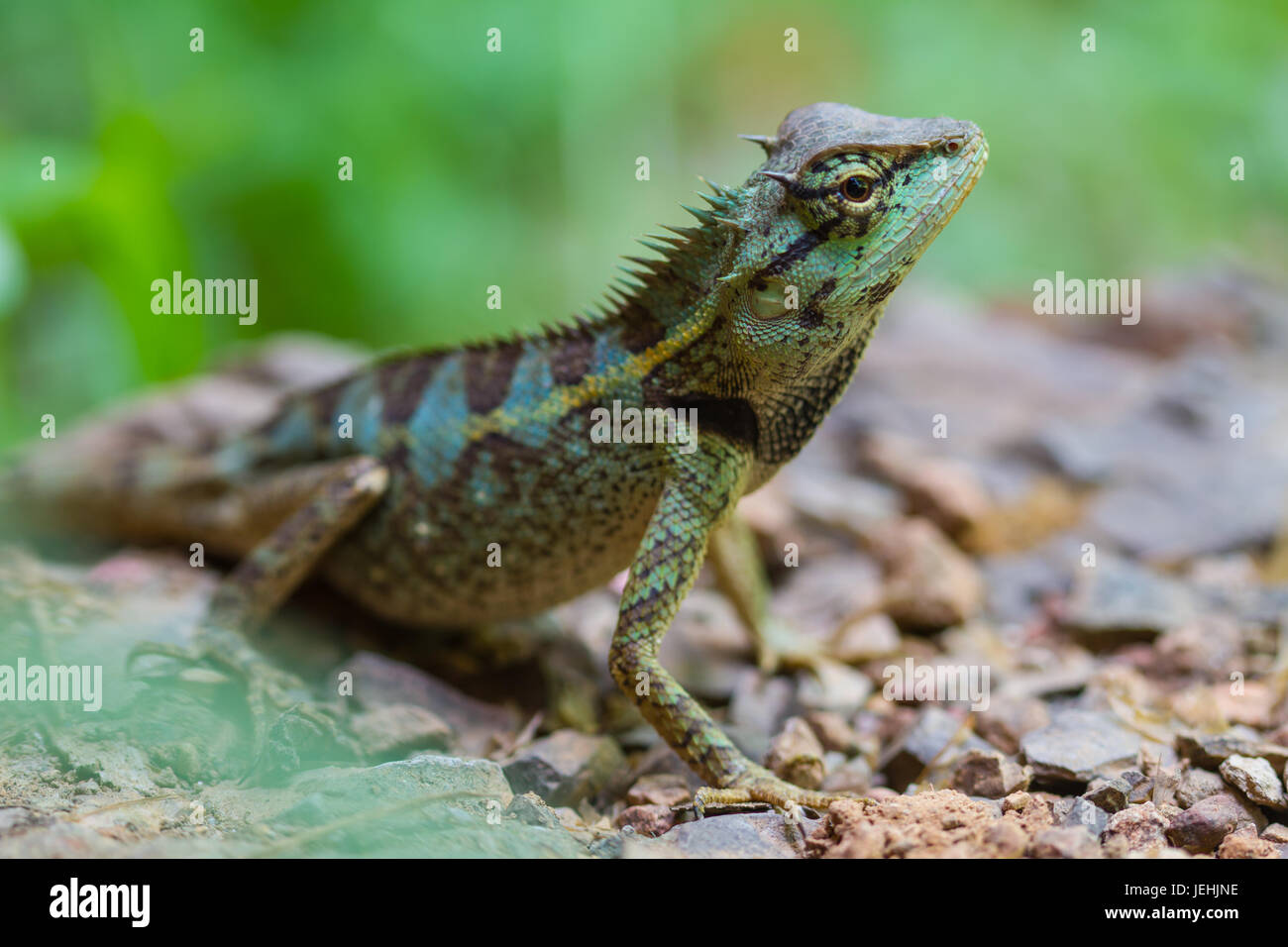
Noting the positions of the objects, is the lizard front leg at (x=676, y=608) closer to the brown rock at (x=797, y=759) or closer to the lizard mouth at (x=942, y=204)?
the brown rock at (x=797, y=759)

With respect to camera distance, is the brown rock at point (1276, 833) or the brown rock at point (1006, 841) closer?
the brown rock at point (1006, 841)

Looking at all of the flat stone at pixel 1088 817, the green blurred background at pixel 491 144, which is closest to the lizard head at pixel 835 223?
the flat stone at pixel 1088 817

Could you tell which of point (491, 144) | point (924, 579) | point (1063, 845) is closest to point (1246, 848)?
point (1063, 845)

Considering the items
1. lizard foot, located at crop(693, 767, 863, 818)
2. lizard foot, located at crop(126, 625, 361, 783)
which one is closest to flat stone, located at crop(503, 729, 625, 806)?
lizard foot, located at crop(693, 767, 863, 818)

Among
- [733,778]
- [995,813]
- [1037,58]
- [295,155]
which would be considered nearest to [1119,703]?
[995,813]

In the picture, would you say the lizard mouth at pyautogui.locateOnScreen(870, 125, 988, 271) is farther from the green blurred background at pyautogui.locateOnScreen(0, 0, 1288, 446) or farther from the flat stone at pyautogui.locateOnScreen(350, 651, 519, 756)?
the green blurred background at pyautogui.locateOnScreen(0, 0, 1288, 446)

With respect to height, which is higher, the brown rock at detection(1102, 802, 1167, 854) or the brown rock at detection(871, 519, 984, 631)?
the brown rock at detection(871, 519, 984, 631)

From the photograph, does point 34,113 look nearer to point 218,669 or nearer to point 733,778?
point 218,669
